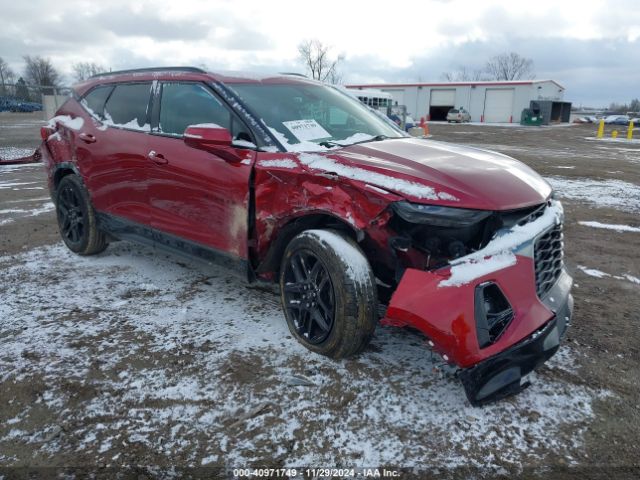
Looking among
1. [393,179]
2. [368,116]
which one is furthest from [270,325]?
[368,116]

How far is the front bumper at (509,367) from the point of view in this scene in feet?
7.69

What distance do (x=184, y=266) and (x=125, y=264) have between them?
1.94 feet

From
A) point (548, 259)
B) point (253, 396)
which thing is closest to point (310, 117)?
point (548, 259)

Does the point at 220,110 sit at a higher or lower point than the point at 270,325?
higher

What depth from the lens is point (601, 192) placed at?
9.10 meters

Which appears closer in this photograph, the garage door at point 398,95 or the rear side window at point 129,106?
the rear side window at point 129,106

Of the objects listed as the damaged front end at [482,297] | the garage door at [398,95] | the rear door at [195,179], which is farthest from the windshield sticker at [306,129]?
the garage door at [398,95]

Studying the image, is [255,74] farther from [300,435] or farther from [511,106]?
[511,106]

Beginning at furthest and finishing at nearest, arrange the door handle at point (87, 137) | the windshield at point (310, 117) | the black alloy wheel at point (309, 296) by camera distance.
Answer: the door handle at point (87, 137) < the windshield at point (310, 117) < the black alloy wheel at point (309, 296)

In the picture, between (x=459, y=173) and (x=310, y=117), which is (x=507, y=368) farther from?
(x=310, y=117)

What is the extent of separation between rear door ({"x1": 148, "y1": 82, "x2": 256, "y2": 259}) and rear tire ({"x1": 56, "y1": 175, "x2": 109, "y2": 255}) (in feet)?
3.64

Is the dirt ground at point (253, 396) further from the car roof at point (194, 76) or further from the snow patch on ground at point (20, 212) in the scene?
the snow patch on ground at point (20, 212)

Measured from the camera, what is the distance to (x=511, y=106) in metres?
50.9

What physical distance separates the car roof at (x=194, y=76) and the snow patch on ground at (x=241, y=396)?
5.64 ft
